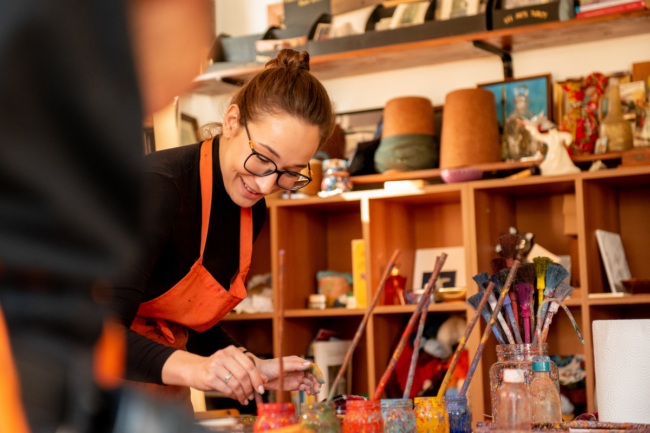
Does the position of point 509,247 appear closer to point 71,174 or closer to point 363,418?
point 363,418

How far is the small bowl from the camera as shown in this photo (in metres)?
2.66

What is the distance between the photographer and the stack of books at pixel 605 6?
99.2 inches

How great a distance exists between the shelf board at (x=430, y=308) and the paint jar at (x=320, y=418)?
160 cm

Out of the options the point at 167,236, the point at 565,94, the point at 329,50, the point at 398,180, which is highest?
the point at 329,50

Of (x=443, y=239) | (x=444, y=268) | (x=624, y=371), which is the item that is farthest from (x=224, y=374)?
(x=443, y=239)

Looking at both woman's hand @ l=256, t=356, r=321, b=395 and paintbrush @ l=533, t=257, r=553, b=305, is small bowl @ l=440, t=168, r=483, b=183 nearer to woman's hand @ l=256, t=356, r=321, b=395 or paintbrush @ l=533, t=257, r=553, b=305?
paintbrush @ l=533, t=257, r=553, b=305

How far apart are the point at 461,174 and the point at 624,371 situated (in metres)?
1.44

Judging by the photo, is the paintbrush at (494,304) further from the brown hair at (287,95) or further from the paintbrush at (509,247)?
the brown hair at (287,95)

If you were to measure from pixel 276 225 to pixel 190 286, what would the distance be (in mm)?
1332

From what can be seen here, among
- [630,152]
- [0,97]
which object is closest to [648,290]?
[630,152]

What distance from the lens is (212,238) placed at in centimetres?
165

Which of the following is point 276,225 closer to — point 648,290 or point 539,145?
point 539,145

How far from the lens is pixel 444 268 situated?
9.63 feet

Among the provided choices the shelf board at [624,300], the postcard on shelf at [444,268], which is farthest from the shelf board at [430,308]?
the shelf board at [624,300]
